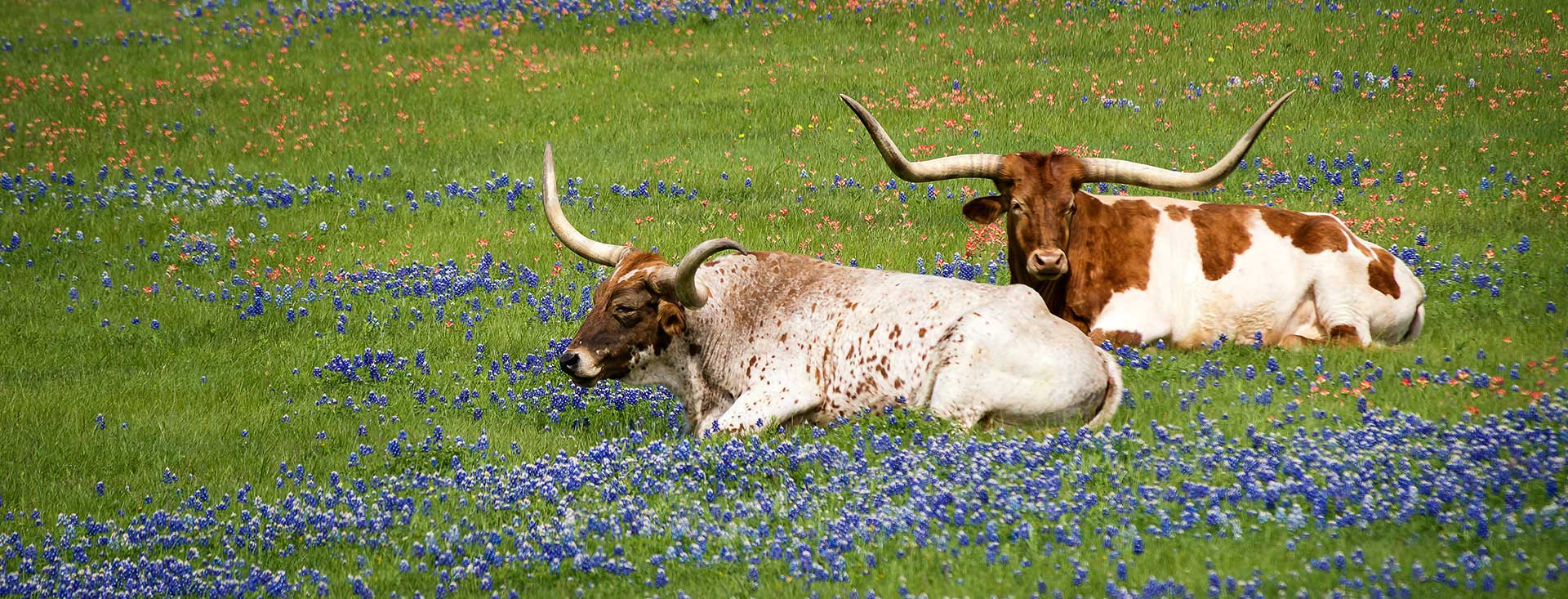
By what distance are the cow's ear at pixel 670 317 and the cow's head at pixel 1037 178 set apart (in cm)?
196

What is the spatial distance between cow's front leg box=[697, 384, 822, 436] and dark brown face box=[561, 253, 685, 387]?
2.08 ft

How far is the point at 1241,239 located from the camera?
37.1 ft

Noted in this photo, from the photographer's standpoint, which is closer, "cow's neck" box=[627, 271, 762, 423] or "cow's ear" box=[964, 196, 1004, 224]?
"cow's neck" box=[627, 271, 762, 423]

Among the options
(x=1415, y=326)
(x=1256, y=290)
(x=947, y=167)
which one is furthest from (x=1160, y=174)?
(x=1415, y=326)

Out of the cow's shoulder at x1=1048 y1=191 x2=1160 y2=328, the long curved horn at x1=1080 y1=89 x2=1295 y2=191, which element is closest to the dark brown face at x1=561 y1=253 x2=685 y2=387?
the cow's shoulder at x1=1048 y1=191 x2=1160 y2=328

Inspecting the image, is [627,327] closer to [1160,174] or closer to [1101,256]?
[1101,256]

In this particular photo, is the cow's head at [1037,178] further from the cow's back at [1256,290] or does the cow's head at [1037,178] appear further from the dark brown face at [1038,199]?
the cow's back at [1256,290]

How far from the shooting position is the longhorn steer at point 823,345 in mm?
9016

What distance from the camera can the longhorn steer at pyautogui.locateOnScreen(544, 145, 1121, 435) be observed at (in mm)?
9016

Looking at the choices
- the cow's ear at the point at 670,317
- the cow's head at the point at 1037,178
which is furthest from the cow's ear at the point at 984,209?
the cow's ear at the point at 670,317

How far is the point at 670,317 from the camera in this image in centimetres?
981

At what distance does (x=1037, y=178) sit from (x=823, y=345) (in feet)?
7.60

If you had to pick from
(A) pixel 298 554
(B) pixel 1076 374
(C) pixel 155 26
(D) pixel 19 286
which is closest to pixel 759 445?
(B) pixel 1076 374

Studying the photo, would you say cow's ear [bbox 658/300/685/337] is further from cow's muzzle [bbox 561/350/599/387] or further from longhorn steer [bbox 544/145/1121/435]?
cow's muzzle [bbox 561/350/599/387]
